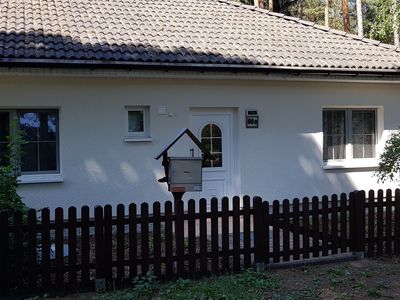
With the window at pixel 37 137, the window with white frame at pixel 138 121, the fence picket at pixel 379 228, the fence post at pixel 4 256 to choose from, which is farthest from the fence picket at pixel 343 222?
the window at pixel 37 137

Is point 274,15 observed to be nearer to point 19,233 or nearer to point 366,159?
point 366,159

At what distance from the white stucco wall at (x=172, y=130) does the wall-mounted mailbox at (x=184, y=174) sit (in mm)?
2813

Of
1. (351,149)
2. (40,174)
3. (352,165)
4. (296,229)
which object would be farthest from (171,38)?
(296,229)

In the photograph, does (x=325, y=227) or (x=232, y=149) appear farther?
(x=232, y=149)

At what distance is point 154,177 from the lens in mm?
9930

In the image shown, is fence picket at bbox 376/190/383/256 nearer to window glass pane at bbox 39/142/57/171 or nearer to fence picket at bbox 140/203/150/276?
fence picket at bbox 140/203/150/276

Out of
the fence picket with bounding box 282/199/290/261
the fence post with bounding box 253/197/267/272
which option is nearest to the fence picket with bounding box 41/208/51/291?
the fence post with bounding box 253/197/267/272

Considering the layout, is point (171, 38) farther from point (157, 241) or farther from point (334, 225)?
point (157, 241)

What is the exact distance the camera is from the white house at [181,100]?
364 inches

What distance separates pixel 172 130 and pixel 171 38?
230cm

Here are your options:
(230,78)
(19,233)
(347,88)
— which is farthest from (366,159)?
(19,233)

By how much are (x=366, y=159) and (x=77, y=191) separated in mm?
6919

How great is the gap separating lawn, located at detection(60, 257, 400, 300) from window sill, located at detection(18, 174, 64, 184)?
3791 mm

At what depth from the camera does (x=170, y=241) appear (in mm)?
6262
